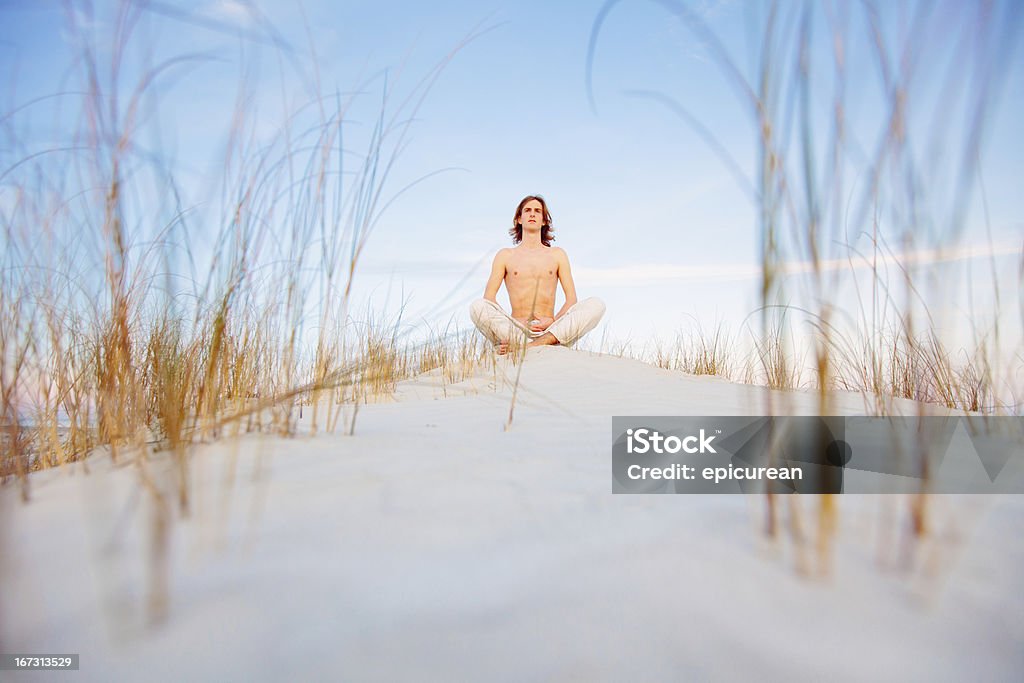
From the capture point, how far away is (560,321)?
18.9ft

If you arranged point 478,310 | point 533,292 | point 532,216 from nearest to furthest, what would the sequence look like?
point 478,310 < point 533,292 < point 532,216

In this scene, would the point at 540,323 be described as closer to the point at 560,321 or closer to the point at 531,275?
the point at 560,321

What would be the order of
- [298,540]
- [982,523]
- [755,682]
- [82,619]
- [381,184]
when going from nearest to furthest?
[755,682] < [82,619] < [298,540] < [982,523] < [381,184]

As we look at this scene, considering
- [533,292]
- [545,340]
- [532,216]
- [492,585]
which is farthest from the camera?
[532,216]

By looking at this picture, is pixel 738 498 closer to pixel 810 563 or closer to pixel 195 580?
pixel 810 563

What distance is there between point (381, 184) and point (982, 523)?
1.54 m

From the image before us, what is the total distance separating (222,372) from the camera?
5.64ft

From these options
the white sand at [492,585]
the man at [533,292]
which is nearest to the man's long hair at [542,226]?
the man at [533,292]

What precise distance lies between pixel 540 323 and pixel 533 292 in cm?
Result: 65

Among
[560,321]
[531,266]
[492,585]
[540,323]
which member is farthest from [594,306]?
[492,585]

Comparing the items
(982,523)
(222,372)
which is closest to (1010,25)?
(982,523)

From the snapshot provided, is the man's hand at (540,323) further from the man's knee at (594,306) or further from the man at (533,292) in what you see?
the man's knee at (594,306)

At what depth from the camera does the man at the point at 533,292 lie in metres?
5.79

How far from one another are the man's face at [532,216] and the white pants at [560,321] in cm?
110
